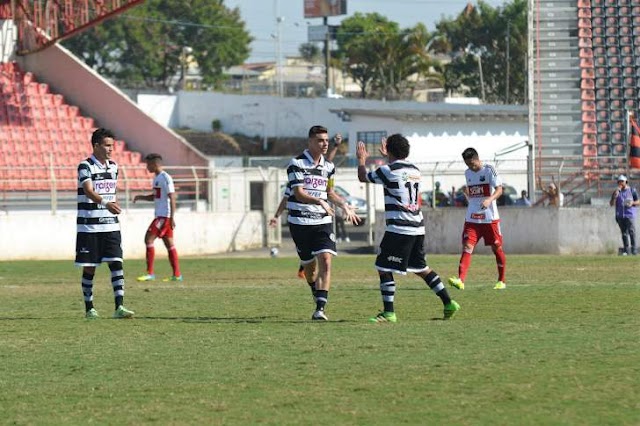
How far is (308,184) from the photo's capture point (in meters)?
14.3

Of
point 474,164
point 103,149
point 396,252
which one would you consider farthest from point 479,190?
point 103,149

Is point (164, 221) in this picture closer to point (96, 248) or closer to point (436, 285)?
point (96, 248)

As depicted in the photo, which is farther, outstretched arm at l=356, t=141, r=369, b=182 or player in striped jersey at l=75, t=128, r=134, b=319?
player in striped jersey at l=75, t=128, r=134, b=319

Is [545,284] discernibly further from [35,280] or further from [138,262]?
[138,262]

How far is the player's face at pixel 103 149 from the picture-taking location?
583 inches

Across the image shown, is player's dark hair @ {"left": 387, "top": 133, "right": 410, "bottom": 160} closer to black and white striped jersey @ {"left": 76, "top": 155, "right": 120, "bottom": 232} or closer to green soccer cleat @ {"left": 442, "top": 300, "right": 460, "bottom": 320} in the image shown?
green soccer cleat @ {"left": 442, "top": 300, "right": 460, "bottom": 320}

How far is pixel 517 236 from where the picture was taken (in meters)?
33.2

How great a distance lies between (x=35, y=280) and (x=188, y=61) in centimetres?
8935

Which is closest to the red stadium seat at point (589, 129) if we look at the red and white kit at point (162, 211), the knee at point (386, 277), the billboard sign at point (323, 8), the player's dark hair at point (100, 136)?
the red and white kit at point (162, 211)

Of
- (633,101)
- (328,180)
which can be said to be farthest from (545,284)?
(633,101)

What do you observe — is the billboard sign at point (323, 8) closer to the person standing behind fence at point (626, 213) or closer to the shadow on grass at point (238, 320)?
the person standing behind fence at point (626, 213)

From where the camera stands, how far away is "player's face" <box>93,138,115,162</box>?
14805 millimetres

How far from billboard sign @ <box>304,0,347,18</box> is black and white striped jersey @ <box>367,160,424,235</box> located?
3765 inches

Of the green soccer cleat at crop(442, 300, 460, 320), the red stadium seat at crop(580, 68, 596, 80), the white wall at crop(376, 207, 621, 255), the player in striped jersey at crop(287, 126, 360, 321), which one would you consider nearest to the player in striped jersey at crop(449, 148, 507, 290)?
the green soccer cleat at crop(442, 300, 460, 320)
